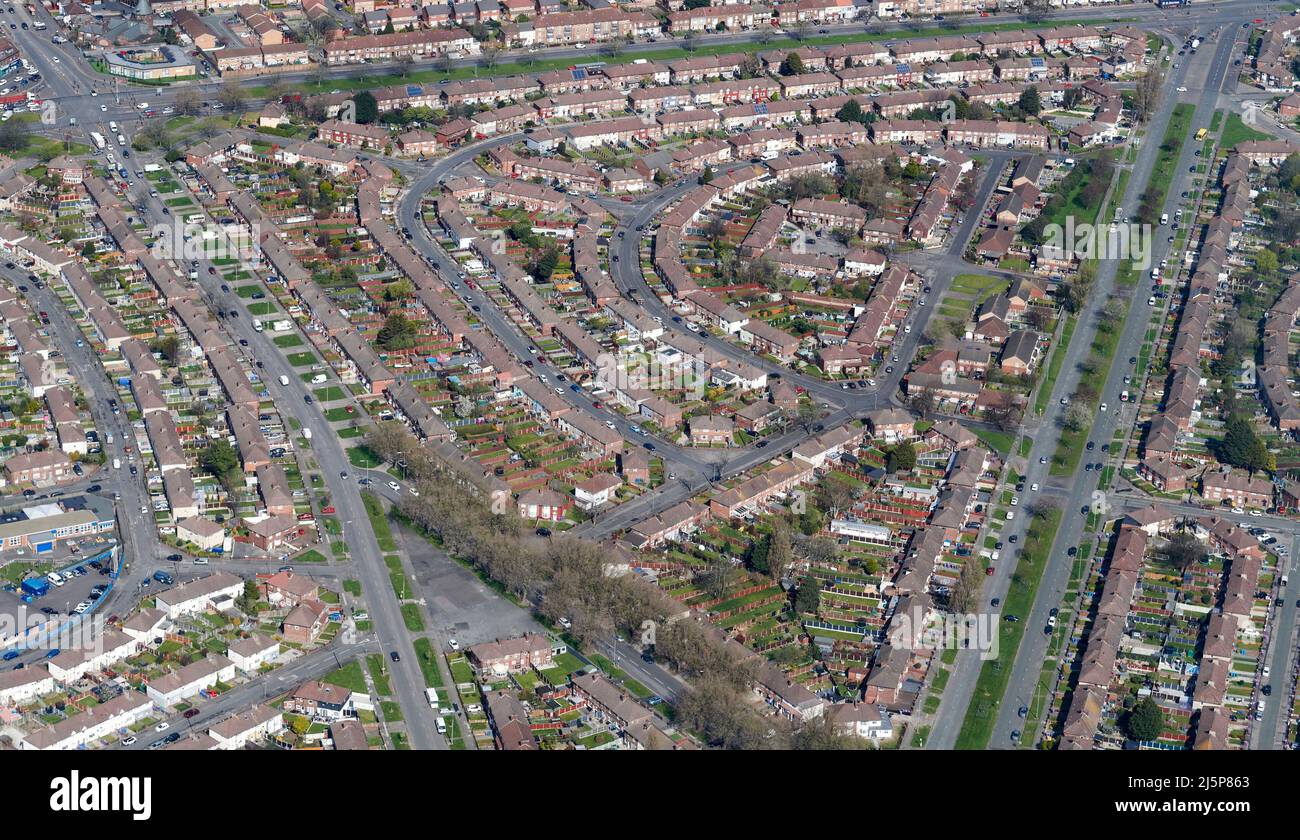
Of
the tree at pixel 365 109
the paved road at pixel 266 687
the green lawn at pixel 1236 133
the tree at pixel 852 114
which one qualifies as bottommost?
the paved road at pixel 266 687

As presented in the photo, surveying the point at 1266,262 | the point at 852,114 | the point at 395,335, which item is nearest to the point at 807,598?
the point at 395,335

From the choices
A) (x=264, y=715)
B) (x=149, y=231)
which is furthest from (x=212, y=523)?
(x=149, y=231)

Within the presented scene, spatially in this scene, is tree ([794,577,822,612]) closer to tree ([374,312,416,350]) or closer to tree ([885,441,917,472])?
tree ([885,441,917,472])

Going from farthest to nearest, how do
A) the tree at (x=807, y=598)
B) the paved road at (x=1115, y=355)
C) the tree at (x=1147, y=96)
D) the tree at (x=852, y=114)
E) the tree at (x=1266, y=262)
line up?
the tree at (x=1147, y=96) < the tree at (x=852, y=114) < the tree at (x=1266, y=262) < the tree at (x=807, y=598) < the paved road at (x=1115, y=355)

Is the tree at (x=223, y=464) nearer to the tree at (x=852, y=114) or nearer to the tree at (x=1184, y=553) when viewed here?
the tree at (x=1184, y=553)

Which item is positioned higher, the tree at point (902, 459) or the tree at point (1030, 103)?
the tree at point (1030, 103)

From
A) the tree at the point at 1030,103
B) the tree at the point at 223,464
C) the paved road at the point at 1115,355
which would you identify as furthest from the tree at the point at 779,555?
the tree at the point at 1030,103

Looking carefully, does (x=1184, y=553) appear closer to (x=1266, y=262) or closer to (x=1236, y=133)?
(x=1266, y=262)

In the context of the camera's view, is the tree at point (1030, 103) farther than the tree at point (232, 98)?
Yes
